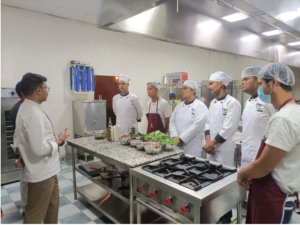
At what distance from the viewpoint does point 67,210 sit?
256 centimetres

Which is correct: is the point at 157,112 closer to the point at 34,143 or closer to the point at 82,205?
the point at 82,205

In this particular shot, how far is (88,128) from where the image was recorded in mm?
4219

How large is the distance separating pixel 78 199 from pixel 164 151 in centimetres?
154

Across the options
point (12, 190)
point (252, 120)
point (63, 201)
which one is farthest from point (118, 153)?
point (12, 190)

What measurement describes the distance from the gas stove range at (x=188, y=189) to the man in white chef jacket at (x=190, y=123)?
2.98 feet

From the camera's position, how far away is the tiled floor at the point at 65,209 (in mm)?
2363

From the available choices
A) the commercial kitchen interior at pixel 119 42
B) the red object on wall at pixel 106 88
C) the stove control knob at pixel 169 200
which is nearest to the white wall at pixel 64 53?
the commercial kitchen interior at pixel 119 42

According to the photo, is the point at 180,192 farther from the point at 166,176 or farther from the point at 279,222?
the point at 279,222

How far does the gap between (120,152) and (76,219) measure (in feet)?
Result: 3.34

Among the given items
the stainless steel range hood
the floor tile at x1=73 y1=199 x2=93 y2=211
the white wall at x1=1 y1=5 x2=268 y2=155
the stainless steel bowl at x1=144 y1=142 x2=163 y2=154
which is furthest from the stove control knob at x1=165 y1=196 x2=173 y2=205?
the white wall at x1=1 y1=5 x2=268 y2=155

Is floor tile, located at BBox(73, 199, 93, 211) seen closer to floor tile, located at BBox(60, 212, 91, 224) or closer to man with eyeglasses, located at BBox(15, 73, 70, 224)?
floor tile, located at BBox(60, 212, 91, 224)

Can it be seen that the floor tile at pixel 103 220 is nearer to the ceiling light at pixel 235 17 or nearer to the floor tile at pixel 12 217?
the floor tile at pixel 12 217

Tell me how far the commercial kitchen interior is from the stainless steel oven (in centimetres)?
15

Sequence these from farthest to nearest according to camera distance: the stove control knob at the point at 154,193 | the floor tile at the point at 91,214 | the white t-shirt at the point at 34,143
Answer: the floor tile at the point at 91,214 < the white t-shirt at the point at 34,143 < the stove control knob at the point at 154,193
